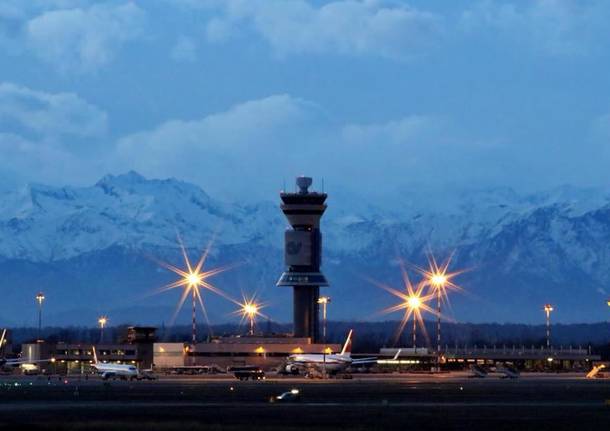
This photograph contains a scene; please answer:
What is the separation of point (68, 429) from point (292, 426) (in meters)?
12.4

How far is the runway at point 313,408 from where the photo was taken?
86.5 metres

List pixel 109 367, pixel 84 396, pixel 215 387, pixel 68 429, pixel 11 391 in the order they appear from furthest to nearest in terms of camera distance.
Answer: pixel 109 367, pixel 215 387, pixel 11 391, pixel 84 396, pixel 68 429

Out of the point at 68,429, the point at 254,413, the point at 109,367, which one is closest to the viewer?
the point at 68,429

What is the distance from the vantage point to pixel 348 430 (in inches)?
3196

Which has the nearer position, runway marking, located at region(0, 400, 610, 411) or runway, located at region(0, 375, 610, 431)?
runway, located at region(0, 375, 610, 431)

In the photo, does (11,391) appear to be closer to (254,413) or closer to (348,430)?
(254,413)

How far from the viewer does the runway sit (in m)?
86.5

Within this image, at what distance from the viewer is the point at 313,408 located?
103 meters

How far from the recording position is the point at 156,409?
103250 mm

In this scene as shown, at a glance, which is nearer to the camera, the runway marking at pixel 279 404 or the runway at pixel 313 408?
the runway at pixel 313 408

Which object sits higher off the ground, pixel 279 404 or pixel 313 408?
pixel 279 404

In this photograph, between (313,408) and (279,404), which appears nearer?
(313,408)

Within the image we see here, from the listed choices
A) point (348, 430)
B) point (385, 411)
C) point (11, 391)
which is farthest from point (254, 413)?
point (11, 391)

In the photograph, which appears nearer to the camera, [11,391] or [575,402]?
[575,402]
